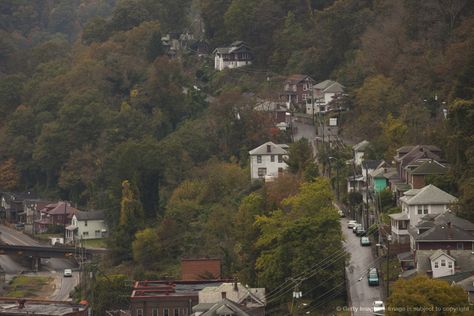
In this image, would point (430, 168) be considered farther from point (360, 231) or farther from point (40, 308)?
point (40, 308)

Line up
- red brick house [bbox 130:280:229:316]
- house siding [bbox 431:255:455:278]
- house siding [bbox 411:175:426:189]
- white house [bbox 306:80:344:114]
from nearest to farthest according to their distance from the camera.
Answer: house siding [bbox 431:255:455:278] → red brick house [bbox 130:280:229:316] → house siding [bbox 411:175:426:189] → white house [bbox 306:80:344:114]

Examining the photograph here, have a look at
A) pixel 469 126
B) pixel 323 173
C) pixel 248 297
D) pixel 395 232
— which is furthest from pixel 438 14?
pixel 248 297

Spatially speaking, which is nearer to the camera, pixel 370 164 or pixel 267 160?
Result: pixel 370 164

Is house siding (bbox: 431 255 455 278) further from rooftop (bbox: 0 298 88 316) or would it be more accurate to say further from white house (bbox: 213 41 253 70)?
white house (bbox: 213 41 253 70)

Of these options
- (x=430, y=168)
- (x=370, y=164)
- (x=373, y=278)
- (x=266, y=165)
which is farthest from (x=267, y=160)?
(x=373, y=278)

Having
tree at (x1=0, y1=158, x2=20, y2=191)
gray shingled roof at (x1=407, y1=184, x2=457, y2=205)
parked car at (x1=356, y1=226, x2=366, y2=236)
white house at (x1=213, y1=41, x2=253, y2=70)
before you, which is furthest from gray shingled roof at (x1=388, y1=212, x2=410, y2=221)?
tree at (x1=0, y1=158, x2=20, y2=191)

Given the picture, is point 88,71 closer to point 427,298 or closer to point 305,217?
point 305,217

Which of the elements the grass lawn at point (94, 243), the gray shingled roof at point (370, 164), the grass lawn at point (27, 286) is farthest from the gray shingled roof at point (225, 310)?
the grass lawn at point (94, 243)
